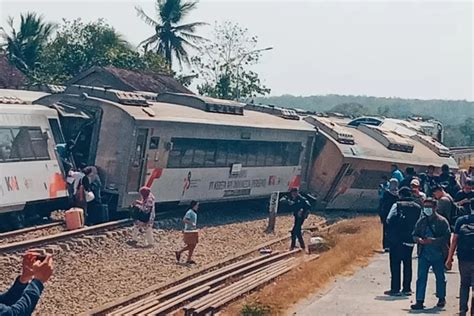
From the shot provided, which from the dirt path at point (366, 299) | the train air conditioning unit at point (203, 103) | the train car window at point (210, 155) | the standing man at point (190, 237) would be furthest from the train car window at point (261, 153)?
the dirt path at point (366, 299)

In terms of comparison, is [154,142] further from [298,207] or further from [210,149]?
[298,207]

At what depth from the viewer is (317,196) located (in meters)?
29.2

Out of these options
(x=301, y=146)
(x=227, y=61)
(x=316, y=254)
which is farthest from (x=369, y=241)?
(x=227, y=61)

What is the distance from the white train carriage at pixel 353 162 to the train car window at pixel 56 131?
10.7m

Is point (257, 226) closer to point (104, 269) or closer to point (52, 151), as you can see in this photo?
point (52, 151)

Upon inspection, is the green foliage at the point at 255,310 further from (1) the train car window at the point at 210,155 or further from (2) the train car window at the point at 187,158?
(1) the train car window at the point at 210,155

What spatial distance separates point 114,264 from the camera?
16.6m

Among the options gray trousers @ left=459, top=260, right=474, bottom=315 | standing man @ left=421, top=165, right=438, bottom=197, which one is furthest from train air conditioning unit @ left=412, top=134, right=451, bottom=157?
gray trousers @ left=459, top=260, right=474, bottom=315

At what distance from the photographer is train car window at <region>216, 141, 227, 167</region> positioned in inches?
936

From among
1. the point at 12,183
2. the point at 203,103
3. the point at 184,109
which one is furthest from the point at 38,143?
the point at 203,103

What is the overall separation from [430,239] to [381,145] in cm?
1921

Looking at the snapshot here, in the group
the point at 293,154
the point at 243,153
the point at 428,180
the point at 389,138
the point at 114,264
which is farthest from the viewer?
the point at 389,138

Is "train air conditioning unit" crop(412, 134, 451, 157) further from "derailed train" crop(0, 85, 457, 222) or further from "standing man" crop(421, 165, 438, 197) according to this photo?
"standing man" crop(421, 165, 438, 197)

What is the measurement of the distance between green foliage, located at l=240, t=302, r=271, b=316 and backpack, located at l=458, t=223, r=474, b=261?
8.70ft
